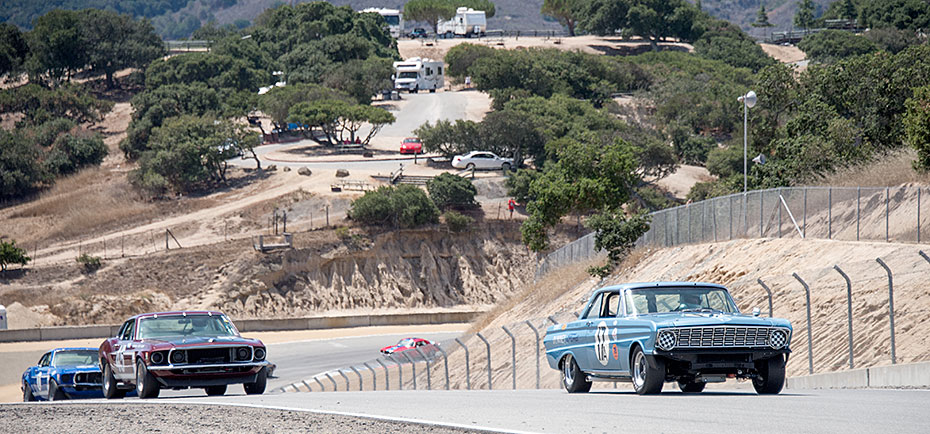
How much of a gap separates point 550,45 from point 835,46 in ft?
131

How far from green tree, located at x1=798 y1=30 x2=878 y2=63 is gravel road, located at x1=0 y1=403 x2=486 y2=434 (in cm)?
13472

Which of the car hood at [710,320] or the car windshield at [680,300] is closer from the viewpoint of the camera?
the car hood at [710,320]

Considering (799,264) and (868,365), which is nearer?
(868,365)

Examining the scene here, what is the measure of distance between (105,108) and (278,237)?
177ft

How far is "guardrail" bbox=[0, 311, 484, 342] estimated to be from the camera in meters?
61.3

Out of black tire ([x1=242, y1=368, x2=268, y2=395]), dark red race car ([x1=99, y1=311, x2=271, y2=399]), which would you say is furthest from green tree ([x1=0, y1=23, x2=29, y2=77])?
black tire ([x1=242, y1=368, x2=268, y2=395])

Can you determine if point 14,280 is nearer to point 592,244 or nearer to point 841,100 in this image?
point 592,244

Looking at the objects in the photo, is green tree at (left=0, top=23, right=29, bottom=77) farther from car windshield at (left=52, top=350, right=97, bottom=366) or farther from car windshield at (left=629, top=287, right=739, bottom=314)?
car windshield at (left=629, top=287, right=739, bottom=314)

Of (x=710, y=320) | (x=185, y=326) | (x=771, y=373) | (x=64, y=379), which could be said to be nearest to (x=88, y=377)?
(x=64, y=379)

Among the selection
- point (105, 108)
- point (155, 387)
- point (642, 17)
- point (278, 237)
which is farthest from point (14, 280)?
point (642, 17)

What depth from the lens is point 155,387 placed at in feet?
64.8

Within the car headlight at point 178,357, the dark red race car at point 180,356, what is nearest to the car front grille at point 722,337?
the dark red race car at point 180,356

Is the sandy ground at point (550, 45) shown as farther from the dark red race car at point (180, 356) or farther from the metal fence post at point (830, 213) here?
the dark red race car at point (180, 356)

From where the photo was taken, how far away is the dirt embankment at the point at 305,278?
243 ft
